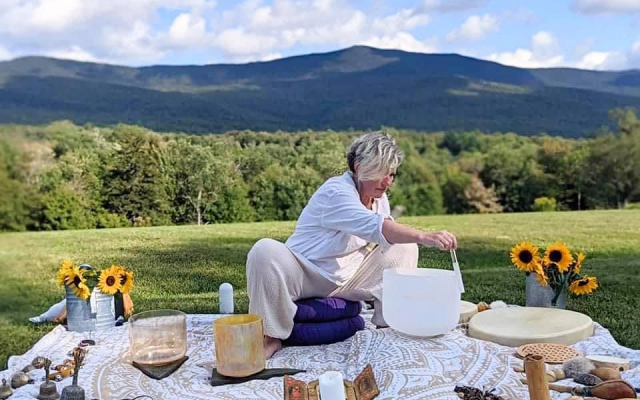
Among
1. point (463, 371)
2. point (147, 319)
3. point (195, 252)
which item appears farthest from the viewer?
point (195, 252)

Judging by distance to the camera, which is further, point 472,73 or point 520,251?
point 472,73

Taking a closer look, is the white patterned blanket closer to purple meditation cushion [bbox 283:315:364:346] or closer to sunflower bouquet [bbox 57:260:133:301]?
purple meditation cushion [bbox 283:315:364:346]

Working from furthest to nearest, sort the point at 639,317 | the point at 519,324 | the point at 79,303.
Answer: the point at 639,317
the point at 79,303
the point at 519,324

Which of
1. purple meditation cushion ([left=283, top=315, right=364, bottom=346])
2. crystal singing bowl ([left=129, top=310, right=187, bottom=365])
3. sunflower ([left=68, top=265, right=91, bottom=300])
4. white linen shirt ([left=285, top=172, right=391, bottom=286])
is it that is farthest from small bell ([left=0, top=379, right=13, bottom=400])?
white linen shirt ([left=285, top=172, right=391, bottom=286])

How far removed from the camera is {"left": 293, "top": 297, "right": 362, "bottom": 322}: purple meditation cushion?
2.36 m

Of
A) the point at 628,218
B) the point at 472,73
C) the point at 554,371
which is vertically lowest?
the point at 628,218

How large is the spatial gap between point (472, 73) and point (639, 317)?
17.0 m

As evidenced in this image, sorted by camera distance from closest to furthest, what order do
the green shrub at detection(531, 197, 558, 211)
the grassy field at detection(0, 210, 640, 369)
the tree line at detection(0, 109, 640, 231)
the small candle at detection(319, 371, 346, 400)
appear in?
the small candle at detection(319, 371, 346, 400), the grassy field at detection(0, 210, 640, 369), the tree line at detection(0, 109, 640, 231), the green shrub at detection(531, 197, 558, 211)

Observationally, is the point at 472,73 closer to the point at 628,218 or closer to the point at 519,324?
the point at 628,218

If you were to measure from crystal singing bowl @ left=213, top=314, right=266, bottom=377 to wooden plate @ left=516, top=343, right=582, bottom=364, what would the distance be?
893 millimetres

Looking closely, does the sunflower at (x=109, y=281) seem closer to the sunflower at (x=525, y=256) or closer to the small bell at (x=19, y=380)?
the small bell at (x=19, y=380)

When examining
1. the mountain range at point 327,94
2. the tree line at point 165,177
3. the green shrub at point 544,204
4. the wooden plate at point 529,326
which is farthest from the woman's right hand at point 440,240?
the green shrub at point 544,204

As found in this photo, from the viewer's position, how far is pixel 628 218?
8547mm

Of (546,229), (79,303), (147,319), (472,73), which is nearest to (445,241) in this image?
(147,319)
